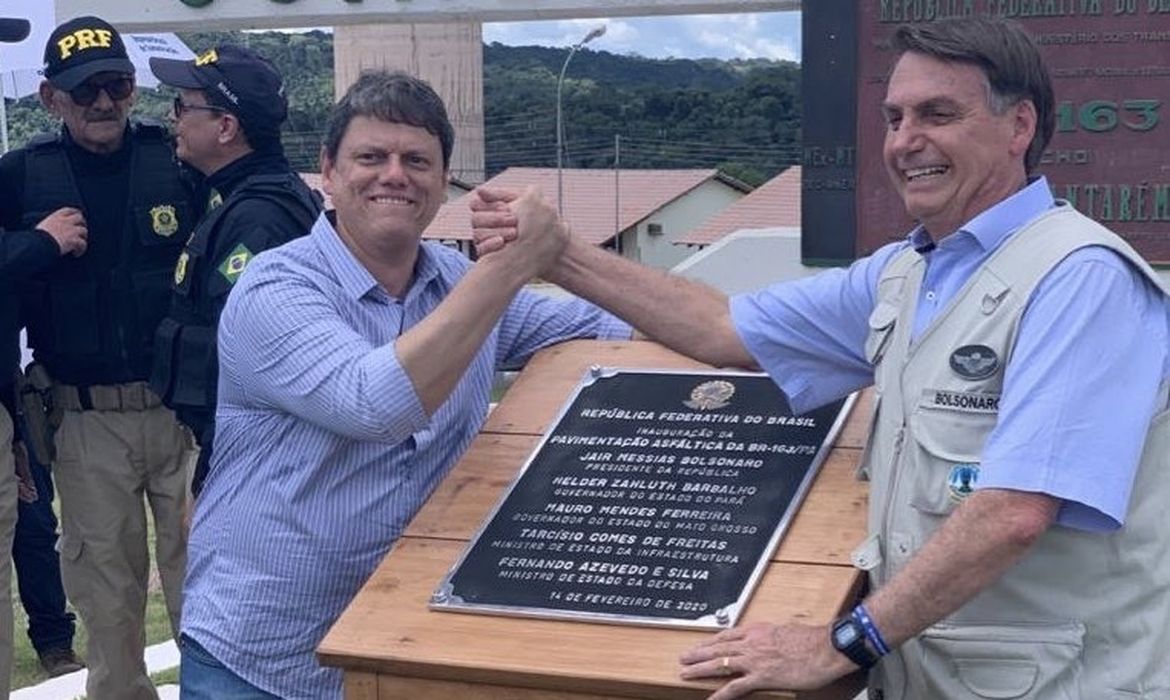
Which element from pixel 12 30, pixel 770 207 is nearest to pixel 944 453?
pixel 12 30

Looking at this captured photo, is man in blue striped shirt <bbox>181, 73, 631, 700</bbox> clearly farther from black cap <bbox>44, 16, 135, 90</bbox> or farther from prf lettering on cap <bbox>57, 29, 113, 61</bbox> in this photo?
prf lettering on cap <bbox>57, 29, 113, 61</bbox>

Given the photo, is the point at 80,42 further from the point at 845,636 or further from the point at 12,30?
the point at 845,636

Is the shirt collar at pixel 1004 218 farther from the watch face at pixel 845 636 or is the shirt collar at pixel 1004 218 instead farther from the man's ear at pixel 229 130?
the man's ear at pixel 229 130

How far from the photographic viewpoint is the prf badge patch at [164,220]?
5078mm

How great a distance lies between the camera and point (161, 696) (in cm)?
589

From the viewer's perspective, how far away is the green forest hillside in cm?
2255

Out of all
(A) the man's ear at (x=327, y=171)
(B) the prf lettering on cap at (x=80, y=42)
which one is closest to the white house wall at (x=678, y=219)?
(B) the prf lettering on cap at (x=80, y=42)

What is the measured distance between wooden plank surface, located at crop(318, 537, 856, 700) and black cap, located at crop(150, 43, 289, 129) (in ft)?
6.84

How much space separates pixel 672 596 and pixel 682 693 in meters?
0.23

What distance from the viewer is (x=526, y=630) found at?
2.66 metres

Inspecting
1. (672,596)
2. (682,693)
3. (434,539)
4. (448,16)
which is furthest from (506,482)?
(448,16)

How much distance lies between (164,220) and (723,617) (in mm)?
3078

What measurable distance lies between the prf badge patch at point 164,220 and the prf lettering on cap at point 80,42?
1.83ft

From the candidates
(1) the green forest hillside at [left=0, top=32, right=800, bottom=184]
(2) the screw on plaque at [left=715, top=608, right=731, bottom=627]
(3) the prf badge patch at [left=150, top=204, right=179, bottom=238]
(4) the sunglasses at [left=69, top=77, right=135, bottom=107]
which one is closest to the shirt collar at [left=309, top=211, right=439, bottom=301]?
(2) the screw on plaque at [left=715, top=608, right=731, bottom=627]
